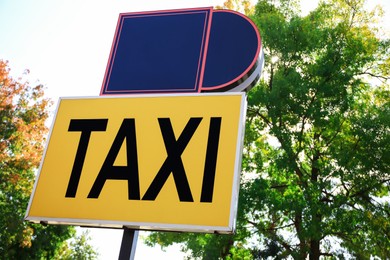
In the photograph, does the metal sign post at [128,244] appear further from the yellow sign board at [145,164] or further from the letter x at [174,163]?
the letter x at [174,163]

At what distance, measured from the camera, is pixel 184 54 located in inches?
169

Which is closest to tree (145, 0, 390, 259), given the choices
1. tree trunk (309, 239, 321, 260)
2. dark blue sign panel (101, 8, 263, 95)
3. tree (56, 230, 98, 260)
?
tree trunk (309, 239, 321, 260)

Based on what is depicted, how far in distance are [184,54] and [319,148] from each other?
37.9ft

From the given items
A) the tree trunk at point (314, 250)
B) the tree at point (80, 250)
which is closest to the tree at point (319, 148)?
the tree trunk at point (314, 250)

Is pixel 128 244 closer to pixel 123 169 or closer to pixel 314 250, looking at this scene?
pixel 123 169

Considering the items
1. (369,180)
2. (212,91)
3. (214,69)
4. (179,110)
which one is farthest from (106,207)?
(369,180)

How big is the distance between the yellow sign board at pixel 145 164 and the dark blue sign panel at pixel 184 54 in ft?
1.03

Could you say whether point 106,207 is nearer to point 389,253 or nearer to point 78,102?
point 78,102

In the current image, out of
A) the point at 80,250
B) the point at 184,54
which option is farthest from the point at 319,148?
the point at 80,250

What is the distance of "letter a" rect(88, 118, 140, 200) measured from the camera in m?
3.36

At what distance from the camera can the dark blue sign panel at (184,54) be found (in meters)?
4.10

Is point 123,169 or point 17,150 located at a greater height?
point 17,150

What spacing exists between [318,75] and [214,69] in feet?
32.0

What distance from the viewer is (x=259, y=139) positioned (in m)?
16.7
